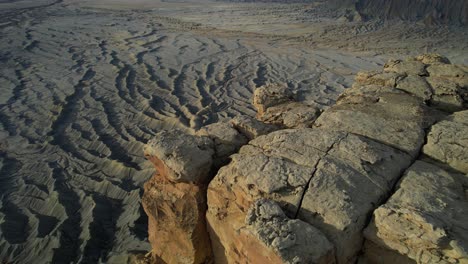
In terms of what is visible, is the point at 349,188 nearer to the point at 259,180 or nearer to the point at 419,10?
the point at 259,180

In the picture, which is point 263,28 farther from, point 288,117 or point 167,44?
point 288,117

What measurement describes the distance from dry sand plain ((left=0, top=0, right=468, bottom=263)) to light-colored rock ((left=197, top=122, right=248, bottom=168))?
8.69 feet

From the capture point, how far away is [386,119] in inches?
174

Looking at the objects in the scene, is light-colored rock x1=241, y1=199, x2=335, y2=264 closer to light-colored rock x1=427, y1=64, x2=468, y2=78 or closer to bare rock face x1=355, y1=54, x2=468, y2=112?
bare rock face x1=355, y1=54, x2=468, y2=112

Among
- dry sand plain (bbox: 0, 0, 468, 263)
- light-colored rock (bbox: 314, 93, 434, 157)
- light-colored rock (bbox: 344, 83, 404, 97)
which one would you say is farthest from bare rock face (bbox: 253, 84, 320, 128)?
dry sand plain (bbox: 0, 0, 468, 263)

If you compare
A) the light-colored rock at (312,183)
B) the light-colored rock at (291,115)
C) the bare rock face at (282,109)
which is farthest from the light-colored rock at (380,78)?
the light-colored rock at (312,183)

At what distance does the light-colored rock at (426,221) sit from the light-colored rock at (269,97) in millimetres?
2263

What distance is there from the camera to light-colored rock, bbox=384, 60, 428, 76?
585 centimetres

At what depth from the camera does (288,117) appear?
16.0ft

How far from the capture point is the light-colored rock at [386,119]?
13.5 ft

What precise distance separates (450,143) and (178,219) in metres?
3.05

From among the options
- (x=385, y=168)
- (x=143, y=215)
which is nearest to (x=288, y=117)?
(x=385, y=168)

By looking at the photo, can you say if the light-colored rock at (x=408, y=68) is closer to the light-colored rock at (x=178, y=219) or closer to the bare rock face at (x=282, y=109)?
the bare rock face at (x=282, y=109)

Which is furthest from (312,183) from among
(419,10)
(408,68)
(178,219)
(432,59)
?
(419,10)
